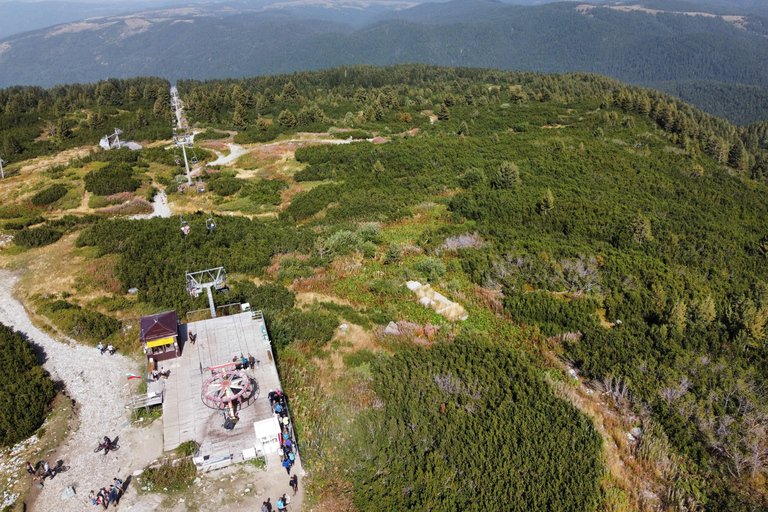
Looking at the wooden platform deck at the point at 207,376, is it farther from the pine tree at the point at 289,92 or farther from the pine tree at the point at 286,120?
the pine tree at the point at 289,92

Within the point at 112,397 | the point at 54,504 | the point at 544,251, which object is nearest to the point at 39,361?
the point at 112,397

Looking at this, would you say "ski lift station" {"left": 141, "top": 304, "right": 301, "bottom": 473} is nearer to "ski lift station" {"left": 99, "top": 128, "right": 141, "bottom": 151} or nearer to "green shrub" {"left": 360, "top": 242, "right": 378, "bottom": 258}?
"green shrub" {"left": 360, "top": 242, "right": 378, "bottom": 258}

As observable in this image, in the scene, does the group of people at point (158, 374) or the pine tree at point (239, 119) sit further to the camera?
the pine tree at point (239, 119)

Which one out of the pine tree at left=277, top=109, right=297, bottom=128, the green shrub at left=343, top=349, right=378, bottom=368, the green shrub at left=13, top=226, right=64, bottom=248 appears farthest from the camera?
the pine tree at left=277, top=109, right=297, bottom=128

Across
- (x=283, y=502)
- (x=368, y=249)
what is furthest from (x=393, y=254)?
(x=283, y=502)

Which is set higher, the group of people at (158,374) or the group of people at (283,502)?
the group of people at (158,374)

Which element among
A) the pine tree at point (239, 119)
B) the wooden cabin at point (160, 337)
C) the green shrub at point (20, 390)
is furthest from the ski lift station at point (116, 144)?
the wooden cabin at point (160, 337)

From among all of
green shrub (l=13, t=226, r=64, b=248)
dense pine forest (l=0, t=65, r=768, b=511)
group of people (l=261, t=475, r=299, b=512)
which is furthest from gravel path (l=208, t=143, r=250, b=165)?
group of people (l=261, t=475, r=299, b=512)

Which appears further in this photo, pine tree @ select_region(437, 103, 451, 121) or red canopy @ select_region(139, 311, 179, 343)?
pine tree @ select_region(437, 103, 451, 121)
